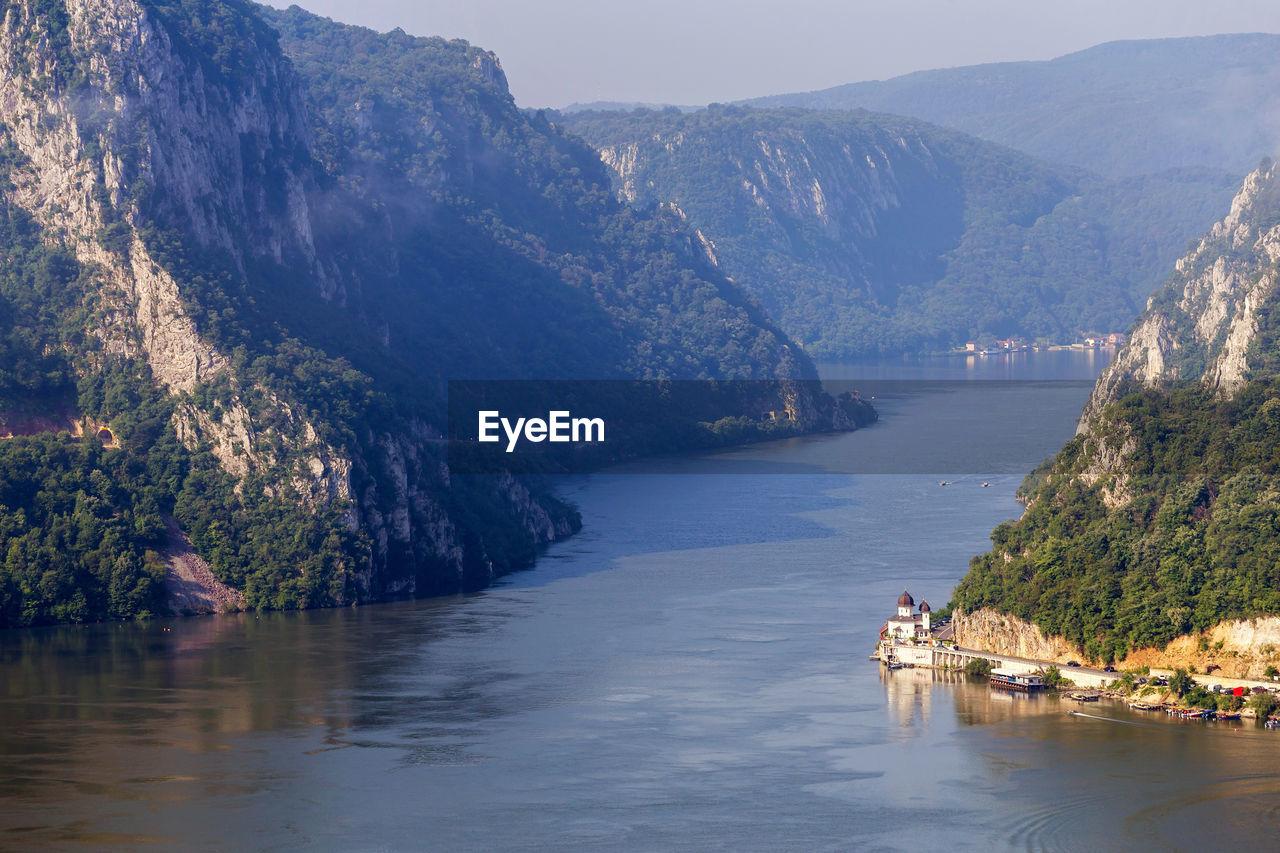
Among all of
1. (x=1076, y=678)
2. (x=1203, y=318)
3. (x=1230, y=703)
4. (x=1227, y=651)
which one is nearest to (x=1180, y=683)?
(x=1230, y=703)

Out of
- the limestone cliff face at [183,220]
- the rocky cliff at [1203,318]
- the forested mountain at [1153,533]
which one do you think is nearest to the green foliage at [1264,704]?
the forested mountain at [1153,533]

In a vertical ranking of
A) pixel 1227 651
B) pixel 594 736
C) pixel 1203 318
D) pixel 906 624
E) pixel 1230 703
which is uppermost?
pixel 1203 318

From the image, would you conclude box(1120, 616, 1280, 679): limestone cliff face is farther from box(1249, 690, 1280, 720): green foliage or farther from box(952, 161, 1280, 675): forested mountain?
box(1249, 690, 1280, 720): green foliage

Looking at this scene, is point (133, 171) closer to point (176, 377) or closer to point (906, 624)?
point (176, 377)

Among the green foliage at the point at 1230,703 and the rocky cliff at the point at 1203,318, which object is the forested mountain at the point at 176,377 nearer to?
the green foliage at the point at 1230,703

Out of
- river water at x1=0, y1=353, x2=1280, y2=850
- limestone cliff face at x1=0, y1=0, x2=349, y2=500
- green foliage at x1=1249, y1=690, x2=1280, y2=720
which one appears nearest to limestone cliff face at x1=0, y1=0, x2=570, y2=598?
limestone cliff face at x1=0, y1=0, x2=349, y2=500
